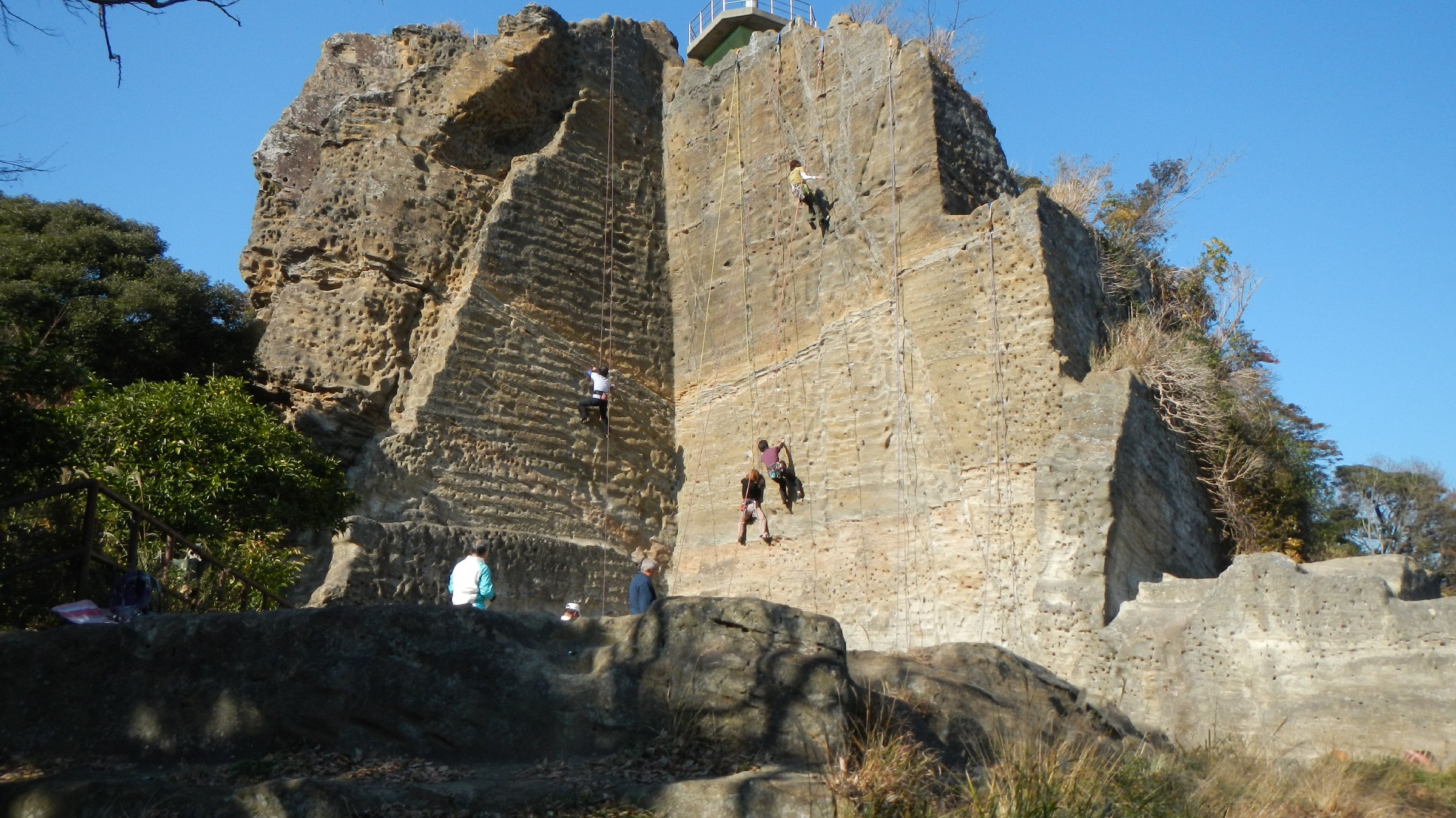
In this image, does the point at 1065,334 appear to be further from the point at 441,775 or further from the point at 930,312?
the point at 441,775

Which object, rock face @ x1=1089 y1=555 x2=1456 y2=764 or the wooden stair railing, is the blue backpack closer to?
the wooden stair railing

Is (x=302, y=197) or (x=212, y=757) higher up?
(x=302, y=197)

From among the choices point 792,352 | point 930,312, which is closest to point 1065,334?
point 930,312

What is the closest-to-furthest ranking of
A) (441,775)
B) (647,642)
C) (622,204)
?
(441,775) < (647,642) < (622,204)

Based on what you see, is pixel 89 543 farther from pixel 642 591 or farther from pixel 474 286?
pixel 474 286

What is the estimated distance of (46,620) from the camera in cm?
873

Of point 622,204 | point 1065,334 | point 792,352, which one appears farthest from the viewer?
point 622,204

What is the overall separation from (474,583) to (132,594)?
2.45 metres

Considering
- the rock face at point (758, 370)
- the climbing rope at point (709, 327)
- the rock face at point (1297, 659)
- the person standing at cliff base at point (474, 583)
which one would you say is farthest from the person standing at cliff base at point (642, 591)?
the climbing rope at point (709, 327)

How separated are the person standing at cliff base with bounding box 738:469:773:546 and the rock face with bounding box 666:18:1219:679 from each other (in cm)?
19

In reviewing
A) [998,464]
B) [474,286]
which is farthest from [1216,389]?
[474,286]

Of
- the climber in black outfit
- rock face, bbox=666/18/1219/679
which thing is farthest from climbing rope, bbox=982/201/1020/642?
the climber in black outfit

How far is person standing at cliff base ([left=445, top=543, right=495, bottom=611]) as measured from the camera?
30.5 ft

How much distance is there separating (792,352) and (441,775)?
397 inches
